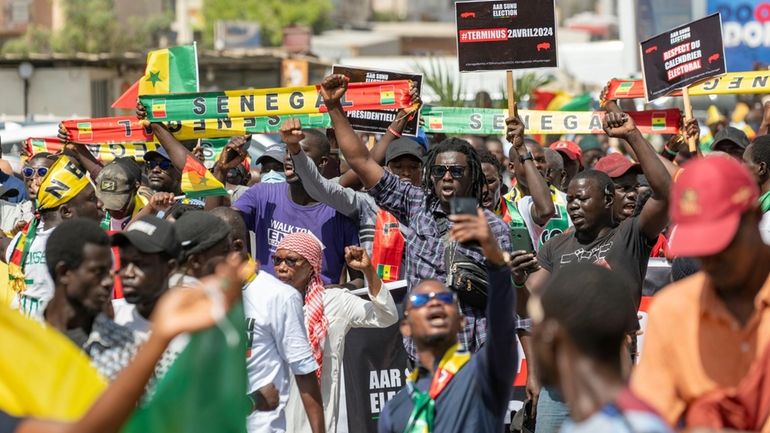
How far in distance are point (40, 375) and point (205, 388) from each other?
21.4 inches

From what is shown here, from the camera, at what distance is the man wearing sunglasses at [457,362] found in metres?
5.19

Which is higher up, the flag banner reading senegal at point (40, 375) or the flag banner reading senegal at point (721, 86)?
the flag banner reading senegal at point (721, 86)

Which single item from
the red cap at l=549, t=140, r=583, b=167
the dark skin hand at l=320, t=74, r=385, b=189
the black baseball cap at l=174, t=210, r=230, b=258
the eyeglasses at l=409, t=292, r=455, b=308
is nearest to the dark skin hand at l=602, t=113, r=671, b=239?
the dark skin hand at l=320, t=74, r=385, b=189

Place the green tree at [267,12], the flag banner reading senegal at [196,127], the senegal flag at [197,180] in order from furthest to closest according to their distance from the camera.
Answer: the green tree at [267,12] < the flag banner reading senegal at [196,127] < the senegal flag at [197,180]

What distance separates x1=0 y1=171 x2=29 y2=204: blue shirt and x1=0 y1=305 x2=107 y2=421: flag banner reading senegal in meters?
8.05

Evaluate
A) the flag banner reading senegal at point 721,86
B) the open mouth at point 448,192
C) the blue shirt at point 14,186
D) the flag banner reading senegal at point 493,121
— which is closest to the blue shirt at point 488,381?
the open mouth at point 448,192

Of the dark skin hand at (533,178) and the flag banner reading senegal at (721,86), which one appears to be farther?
the flag banner reading senegal at (721,86)

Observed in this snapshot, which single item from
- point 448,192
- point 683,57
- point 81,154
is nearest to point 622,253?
point 448,192

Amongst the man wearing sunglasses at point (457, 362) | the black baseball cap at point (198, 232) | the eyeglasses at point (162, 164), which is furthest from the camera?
the eyeglasses at point (162, 164)

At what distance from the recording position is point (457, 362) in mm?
5414

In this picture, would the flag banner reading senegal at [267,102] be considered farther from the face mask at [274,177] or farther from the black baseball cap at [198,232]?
the black baseball cap at [198,232]

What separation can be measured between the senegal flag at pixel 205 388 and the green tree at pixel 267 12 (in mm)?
74181

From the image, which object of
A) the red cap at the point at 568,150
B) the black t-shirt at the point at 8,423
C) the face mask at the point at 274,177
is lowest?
the black t-shirt at the point at 8,423

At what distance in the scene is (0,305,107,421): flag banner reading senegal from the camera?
13.8ft
